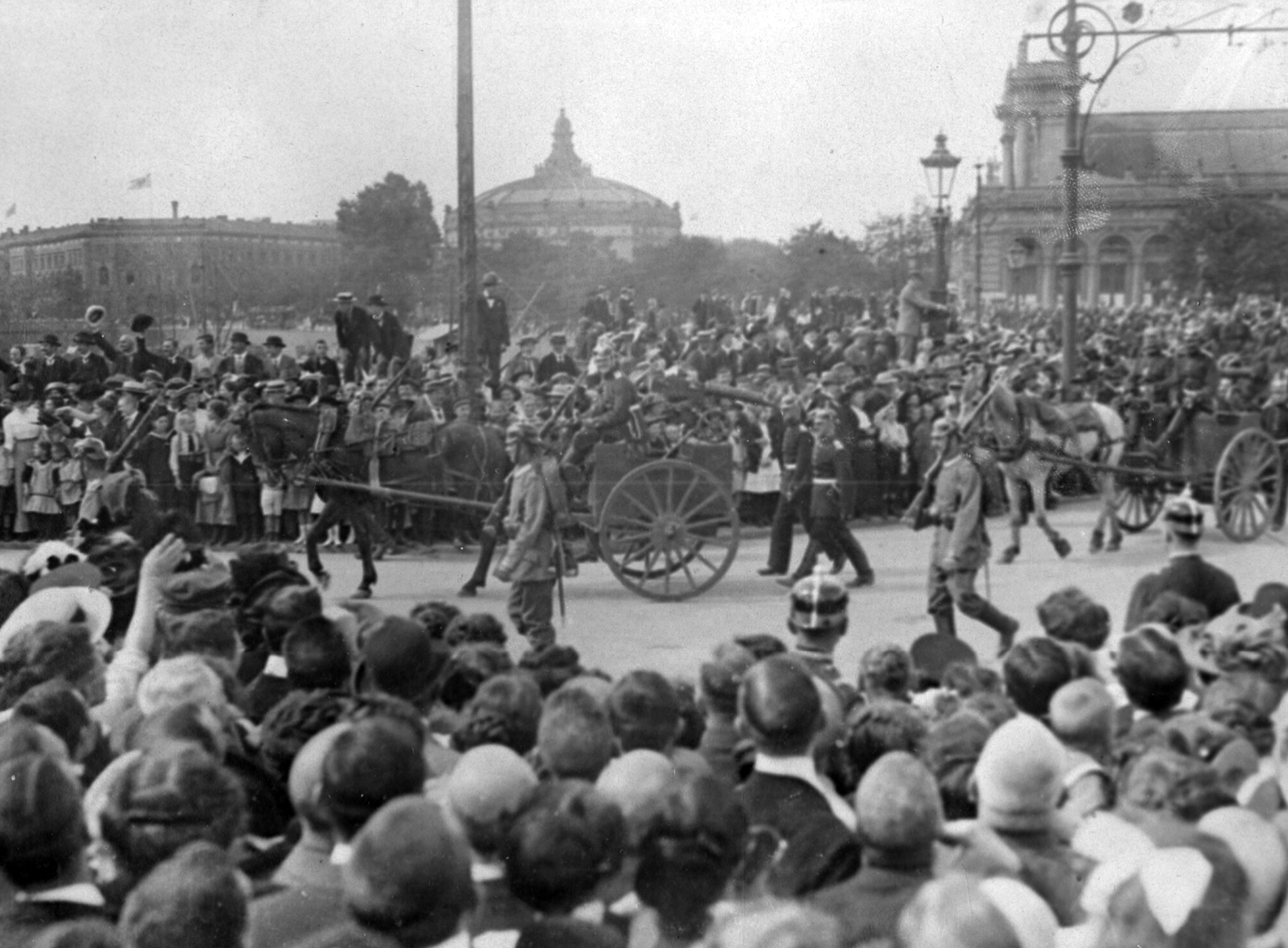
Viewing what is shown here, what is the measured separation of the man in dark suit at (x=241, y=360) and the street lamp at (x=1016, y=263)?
1801 cm

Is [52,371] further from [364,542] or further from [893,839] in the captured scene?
[893,839]

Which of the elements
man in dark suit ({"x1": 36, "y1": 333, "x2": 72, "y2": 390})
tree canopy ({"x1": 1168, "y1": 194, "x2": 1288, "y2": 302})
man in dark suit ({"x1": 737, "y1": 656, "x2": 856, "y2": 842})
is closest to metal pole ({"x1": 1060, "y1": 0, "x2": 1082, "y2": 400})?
man in dark suit ({"x1": 36, "y1": 333, "x2": 72, "y2": 390})

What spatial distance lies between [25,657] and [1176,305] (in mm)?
34798

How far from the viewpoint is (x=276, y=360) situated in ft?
58.3

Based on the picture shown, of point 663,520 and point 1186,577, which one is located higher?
point 1186,577

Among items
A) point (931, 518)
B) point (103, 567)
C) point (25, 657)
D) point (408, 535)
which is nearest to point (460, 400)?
point (408, 535)

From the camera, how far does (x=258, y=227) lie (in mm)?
23484

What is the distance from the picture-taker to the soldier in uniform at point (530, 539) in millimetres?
9461

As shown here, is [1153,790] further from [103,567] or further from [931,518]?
[931,518]

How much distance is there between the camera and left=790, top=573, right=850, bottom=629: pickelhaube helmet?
5867 mm

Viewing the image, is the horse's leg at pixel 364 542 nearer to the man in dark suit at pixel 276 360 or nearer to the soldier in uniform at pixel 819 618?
the man in dark suit at pixel 276 360

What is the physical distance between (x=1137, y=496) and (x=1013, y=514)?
240cm

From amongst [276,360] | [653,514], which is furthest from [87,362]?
[653,514]

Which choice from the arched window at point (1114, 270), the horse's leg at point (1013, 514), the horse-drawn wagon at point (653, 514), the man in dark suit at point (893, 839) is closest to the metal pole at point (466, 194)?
the horse-drawn wagon at point (653, 514)
